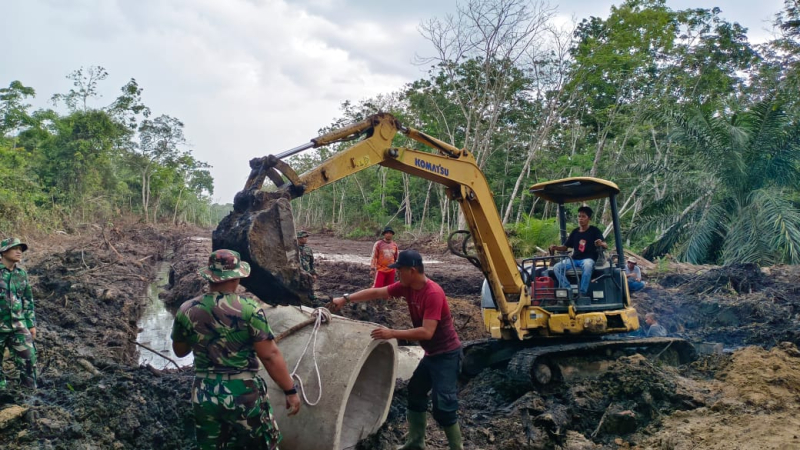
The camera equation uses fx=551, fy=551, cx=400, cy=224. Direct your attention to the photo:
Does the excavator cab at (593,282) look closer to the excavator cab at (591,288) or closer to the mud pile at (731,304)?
the excavator cab at (591,288)

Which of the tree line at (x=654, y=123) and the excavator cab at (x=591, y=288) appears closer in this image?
the excavator cab at (x=591, y=288)

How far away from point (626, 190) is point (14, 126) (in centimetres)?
3074

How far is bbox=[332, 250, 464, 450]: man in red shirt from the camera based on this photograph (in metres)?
4.44

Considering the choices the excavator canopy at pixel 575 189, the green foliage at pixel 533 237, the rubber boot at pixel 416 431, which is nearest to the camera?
the rubber boot at pixel 416 431

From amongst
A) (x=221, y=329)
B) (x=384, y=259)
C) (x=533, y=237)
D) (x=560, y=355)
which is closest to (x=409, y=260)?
(x=221, y=329)

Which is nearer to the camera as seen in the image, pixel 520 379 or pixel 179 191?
pixel 520 379

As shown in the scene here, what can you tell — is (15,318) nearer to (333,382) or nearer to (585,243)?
(333,382)

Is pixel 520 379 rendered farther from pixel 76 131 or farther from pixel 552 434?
pixel 76 131

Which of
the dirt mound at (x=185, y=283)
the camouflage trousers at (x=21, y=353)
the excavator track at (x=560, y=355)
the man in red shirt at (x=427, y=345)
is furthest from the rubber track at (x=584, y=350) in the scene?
the dirt mound at (x=185, y=283)

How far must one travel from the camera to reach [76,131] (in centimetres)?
3014

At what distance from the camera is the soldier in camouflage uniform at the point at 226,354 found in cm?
329

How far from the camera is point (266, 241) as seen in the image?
4199mm

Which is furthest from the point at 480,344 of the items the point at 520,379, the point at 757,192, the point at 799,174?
the point at 799,174

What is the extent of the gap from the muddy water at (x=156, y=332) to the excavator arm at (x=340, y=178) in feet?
12.5
